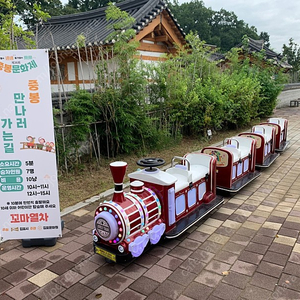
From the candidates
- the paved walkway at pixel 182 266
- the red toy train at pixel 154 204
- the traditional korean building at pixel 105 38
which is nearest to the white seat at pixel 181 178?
the red toy train at pixel 154 204

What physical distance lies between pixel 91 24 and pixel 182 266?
13.4 m

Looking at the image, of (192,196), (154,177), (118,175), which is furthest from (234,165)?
(118,175)

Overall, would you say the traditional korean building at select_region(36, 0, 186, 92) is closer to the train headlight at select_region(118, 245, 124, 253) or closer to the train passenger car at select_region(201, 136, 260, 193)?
the train passenger car at select_region(201, 136, 260, 193)

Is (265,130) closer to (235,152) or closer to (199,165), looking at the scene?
(235,152)

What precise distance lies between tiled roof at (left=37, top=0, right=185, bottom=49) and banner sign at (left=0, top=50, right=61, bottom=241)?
5821 mm

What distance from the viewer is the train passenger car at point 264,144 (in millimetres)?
6512

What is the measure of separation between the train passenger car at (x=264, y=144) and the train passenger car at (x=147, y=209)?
8.60 ft

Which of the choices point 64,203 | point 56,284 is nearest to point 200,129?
point 64,203

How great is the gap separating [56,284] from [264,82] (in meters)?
12.9

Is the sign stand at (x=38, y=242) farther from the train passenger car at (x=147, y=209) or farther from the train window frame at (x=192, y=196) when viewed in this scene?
the train window frame at (x=192, y=196)

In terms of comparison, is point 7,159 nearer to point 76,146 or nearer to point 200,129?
point 76,146

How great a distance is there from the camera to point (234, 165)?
5.24 meters

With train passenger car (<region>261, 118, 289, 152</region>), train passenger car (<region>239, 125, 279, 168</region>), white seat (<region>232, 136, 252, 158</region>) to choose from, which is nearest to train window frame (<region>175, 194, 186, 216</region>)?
white seat (<region>232, 136, 252, 158</region>)

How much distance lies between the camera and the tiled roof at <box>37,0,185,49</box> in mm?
10742
